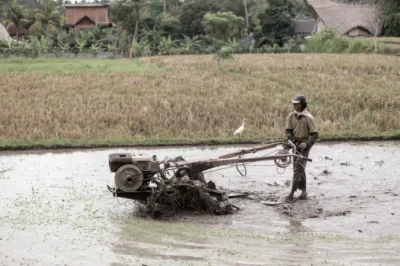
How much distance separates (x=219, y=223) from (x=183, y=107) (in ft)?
30.6

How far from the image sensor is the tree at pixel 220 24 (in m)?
48.2

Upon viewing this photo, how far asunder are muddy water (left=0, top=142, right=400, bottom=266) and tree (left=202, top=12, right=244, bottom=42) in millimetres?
37926

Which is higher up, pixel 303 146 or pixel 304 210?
pixel 303 146

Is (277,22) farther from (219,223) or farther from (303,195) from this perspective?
(219,223)

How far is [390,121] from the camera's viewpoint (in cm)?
1595

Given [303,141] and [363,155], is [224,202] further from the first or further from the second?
[363,155]

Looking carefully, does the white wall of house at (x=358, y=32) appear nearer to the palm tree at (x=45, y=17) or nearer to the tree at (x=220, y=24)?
the tree at (x=220, y=24)

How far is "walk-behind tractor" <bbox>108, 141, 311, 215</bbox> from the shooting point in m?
7.92

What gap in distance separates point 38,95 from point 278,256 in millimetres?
14740

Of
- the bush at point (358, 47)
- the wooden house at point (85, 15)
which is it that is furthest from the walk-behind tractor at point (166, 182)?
the wooden house at point (85, 15)

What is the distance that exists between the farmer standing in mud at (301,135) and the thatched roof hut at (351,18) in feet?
140

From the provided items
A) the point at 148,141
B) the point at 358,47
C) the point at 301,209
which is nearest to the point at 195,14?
the point at 358,47

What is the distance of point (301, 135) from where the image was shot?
8.75 m

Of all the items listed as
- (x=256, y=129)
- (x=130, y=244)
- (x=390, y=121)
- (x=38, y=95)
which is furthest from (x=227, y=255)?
(x=38, y=95)
